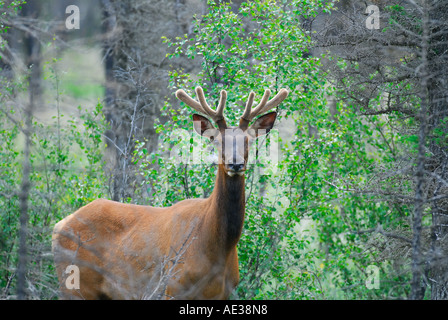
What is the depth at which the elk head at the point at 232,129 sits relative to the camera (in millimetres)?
6375

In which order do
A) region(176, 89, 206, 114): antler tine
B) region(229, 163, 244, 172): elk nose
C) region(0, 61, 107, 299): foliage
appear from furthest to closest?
region(0, 61, 107, 299): foliage < region(176, 89, 206, 114): antler tine < region(229, 163, 244, 172): elk nose

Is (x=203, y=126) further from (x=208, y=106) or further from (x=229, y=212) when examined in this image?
(x=229, y=212)

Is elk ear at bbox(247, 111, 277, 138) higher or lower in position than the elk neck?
higher

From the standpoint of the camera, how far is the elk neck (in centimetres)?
644

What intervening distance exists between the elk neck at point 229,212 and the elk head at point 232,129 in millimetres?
143

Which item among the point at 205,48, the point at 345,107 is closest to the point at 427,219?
the point at 345,107

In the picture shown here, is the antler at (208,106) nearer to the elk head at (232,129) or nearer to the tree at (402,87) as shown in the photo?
the elk head at (232,129)

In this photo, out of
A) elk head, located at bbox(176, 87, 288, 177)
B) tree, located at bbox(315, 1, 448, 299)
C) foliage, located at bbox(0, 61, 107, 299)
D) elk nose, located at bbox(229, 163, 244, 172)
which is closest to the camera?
elk nose, located at bbox(229, 163, 244, 172)

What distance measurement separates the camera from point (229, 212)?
6473mm

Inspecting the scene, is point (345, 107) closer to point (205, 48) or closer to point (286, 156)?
point (286, 156)

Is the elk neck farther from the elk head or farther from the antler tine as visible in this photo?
the antler tine

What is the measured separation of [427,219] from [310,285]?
8.53 ft

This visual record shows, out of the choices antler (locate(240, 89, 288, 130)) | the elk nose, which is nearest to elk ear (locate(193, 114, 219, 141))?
antler (locate(240, 89, 288, 130))

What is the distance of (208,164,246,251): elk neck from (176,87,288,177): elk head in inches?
5.6
